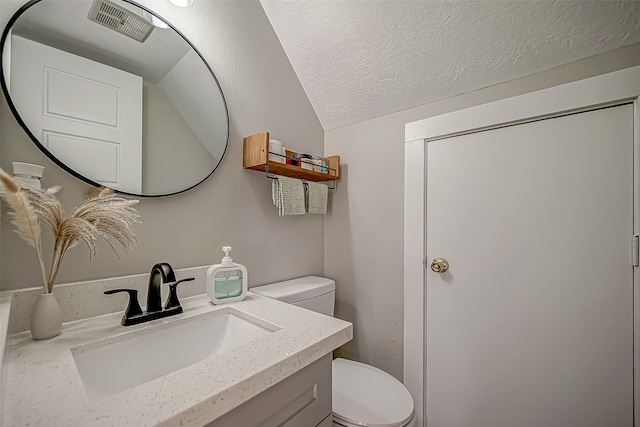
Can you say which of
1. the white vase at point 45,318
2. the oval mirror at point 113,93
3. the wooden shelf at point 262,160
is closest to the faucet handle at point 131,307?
the white vase at point 45,318

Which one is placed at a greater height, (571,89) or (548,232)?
(571,89)

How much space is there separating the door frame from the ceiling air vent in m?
1.24

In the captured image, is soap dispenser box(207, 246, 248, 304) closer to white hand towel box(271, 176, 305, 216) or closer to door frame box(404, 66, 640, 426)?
white hand towel box(271, 176, 305, 216)

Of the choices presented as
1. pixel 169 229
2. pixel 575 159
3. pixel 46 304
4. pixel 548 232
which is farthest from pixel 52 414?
pixel 575 159

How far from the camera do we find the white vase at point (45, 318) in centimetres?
65

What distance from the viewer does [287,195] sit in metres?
1.33

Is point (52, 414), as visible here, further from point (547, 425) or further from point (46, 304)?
point (547, 425)

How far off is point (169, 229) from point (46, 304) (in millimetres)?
399

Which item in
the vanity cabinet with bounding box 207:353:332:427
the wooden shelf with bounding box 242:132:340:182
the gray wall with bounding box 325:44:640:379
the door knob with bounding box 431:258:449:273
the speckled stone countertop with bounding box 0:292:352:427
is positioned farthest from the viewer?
the gray wall with bounding box 325:44:640:379

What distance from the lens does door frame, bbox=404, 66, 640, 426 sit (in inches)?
35.9

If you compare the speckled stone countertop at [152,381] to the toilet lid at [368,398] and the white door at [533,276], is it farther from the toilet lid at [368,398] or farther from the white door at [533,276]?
the white door at [533,276]

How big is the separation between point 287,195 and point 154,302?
730 mm

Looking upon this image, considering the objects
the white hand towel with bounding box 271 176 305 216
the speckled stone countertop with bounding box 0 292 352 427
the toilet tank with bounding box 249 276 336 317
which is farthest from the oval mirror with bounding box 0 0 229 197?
the toilet tank with bounding box 249 276 336 317

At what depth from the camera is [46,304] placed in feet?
2.16
